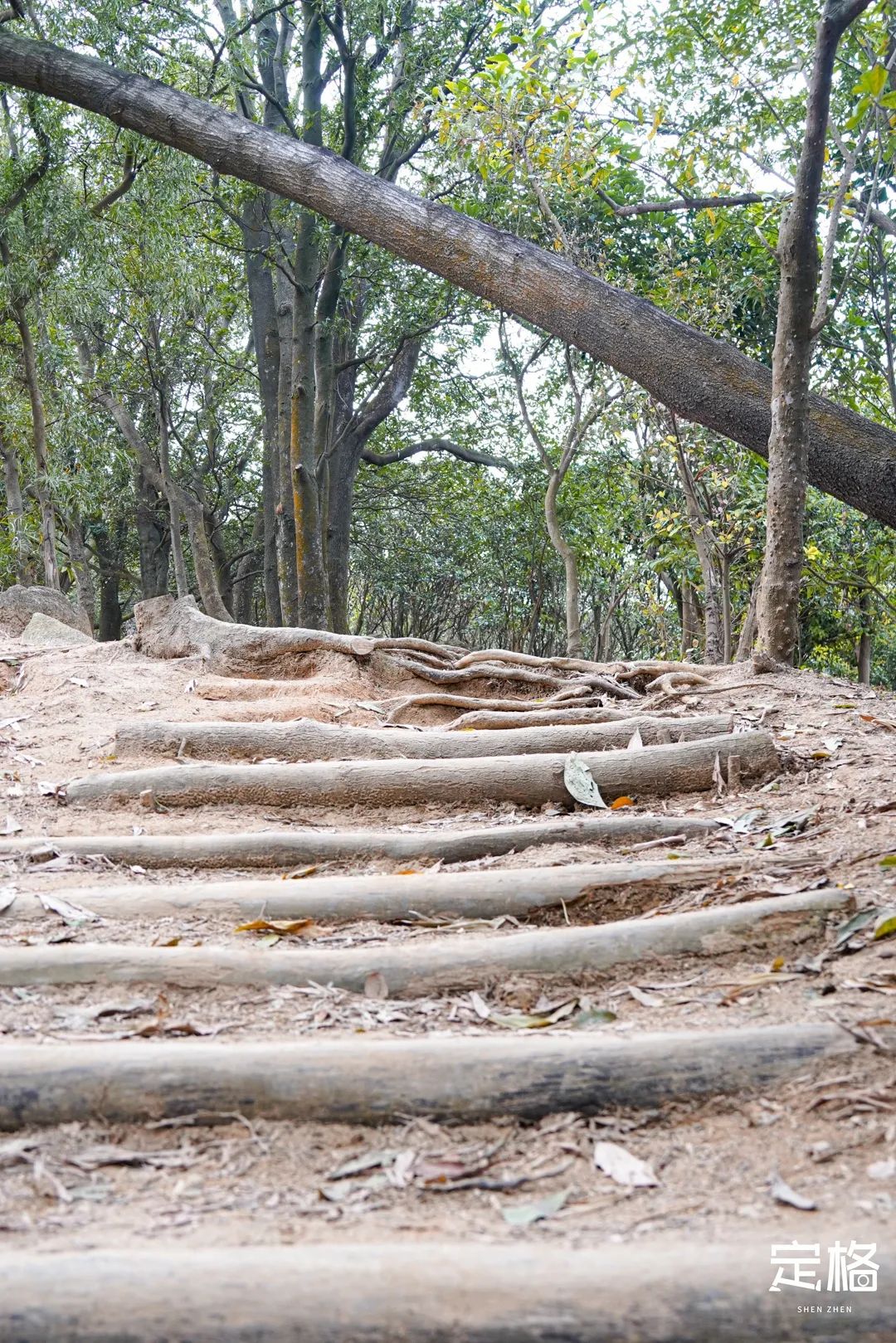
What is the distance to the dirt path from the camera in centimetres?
166

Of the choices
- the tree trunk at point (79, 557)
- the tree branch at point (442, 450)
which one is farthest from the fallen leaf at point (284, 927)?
the tree trunk at point (79, 557)

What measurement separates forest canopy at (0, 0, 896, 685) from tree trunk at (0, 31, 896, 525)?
45 mm

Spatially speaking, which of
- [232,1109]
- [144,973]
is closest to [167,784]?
[144,973]

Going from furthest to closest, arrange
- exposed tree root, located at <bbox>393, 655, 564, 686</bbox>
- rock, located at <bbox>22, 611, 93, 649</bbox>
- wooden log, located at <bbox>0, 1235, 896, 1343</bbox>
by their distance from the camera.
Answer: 1. rock, located at <bbox>22, 611, 93, 649</bbox>
2. exposed tree root, located at <bbox>393, 655, 564, 686</bbox>
3. wooden log, located at <bbox>0, 1235, 896, 1343</bbox>

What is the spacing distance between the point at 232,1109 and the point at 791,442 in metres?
4.40

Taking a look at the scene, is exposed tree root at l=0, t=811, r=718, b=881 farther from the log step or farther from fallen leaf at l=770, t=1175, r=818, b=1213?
the log step

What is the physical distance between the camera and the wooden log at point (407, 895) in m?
2.82

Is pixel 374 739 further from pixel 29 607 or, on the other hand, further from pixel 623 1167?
pixel 29 607

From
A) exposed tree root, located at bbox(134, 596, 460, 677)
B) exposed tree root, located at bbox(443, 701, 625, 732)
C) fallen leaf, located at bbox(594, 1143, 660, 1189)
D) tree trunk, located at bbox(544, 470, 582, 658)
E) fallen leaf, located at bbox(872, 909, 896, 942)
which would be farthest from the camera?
tree trunk, located at bbox(544, 470, 582, 658)

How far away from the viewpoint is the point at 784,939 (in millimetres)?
2492

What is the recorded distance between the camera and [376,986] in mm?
2414

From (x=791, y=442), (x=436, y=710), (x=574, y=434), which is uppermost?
(x=574, y=434)

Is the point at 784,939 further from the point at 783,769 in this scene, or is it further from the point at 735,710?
the point at 735,710

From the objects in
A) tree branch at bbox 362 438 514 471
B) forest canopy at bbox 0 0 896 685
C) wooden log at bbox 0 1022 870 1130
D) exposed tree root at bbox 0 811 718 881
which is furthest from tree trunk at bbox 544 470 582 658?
wooden log at bbox 0 1022 870 1130
